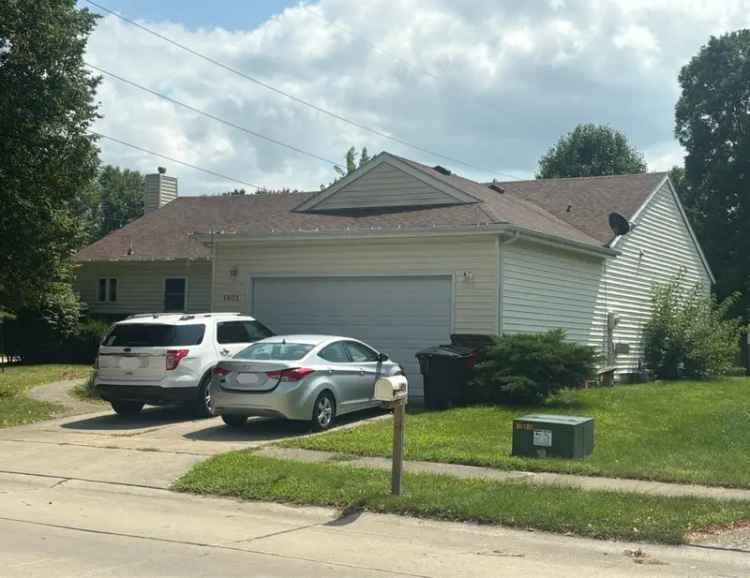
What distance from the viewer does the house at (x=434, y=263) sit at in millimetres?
18594

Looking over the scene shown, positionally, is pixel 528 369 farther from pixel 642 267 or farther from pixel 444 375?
pixel 642 267

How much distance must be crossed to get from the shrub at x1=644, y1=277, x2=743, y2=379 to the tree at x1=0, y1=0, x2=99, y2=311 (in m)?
15.5

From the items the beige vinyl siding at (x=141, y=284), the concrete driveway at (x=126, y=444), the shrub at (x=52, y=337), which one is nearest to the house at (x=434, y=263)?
the concrete driveway at (x=126, y=444)

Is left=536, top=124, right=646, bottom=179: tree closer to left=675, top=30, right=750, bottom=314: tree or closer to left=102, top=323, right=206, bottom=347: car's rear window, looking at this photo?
left=675, top=30, right=750, bottom=314: tree

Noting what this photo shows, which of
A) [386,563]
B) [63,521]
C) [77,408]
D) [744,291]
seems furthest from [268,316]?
[744,291]

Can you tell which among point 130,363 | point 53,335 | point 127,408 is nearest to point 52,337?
point 53,335

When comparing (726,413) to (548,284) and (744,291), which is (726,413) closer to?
(548,284)

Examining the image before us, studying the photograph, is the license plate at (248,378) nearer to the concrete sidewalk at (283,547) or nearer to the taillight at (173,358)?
the taillight at (173,358)

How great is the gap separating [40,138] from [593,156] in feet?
126

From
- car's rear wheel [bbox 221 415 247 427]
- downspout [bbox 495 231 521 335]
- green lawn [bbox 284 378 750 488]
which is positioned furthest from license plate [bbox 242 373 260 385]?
downspout [bbox 495 231 521 335]

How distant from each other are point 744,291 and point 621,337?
69.9 feet

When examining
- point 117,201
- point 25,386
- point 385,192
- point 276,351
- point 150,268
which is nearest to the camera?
point 276,351

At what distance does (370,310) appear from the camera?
1952cm

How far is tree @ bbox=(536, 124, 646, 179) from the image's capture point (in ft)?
168
